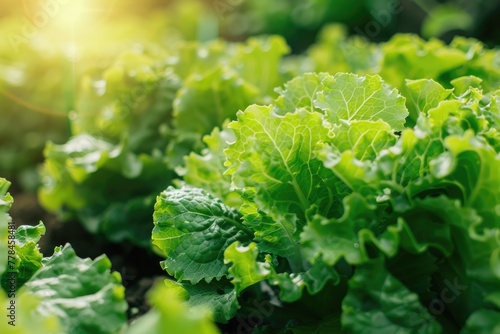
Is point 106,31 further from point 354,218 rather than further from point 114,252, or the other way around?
point 354,218

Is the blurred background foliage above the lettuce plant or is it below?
below

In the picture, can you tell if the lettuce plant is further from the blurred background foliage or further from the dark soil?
the blurred background foliage

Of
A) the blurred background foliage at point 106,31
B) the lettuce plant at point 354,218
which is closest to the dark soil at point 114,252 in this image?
the blurred background foliage at point 106,31

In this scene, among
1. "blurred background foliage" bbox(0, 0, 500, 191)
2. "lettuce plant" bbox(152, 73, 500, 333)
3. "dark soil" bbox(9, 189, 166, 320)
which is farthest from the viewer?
"blurred background foliage" bbox(0, 0, 500, 191)

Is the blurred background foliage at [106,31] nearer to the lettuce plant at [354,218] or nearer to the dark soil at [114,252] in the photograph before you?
the dark soil at [114,252]

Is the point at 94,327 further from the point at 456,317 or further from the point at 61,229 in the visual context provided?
the point at 61,229

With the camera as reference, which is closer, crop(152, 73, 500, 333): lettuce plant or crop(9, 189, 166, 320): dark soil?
crop(152, 73, 500, 333): lettuce plant

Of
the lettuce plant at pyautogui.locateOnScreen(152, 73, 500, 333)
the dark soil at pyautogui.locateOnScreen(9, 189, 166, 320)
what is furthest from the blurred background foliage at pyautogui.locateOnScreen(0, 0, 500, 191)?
the lettuce plant at pyautogui.locateOnScreen(152, 73, 500, 333)

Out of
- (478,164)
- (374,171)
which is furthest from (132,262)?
(478,164)
